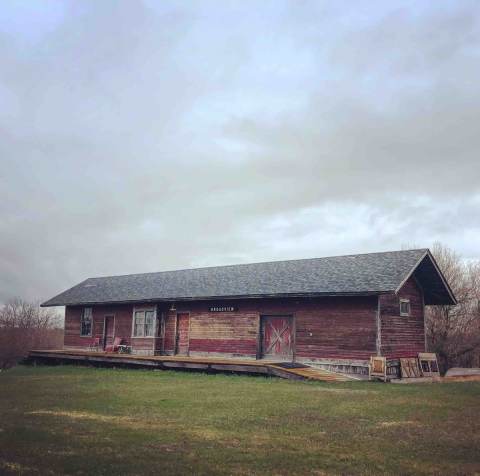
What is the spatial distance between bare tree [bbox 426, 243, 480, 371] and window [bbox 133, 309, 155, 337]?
18933 millimetres

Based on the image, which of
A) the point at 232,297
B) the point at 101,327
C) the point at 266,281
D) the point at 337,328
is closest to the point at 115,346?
the point at 101,327

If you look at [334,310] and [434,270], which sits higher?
[434,270]

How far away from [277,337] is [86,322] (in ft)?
49.1

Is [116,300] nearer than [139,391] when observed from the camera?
No

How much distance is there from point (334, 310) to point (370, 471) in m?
15.7

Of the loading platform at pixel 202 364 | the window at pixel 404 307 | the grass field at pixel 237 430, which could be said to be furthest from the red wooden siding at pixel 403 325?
the grass field at pixel 237 430

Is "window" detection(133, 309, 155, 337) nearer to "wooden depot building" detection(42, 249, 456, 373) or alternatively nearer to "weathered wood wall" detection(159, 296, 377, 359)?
"wooden depot building" detection(42, 249, 456, 373)

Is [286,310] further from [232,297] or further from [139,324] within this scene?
[139,324]

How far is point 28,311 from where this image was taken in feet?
169

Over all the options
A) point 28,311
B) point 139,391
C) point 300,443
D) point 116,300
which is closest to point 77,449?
point 300,443

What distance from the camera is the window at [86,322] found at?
3334 cm

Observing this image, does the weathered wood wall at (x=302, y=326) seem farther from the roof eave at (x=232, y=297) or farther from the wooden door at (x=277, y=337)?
the roof eave at (x=232, y=297)

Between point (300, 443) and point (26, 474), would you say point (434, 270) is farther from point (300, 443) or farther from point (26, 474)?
point (26, 474)

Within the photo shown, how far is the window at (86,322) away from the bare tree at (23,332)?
4404 millimetres
